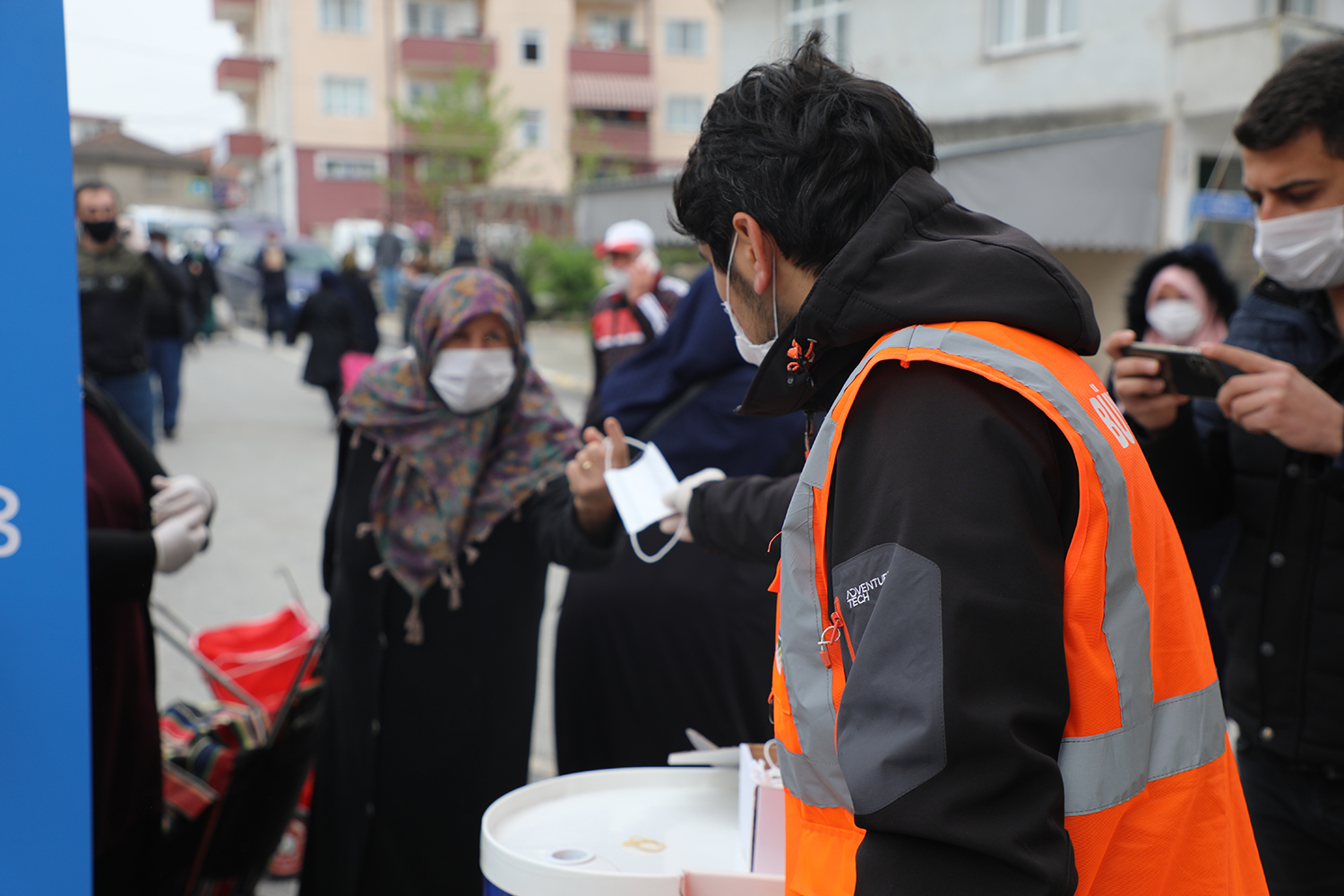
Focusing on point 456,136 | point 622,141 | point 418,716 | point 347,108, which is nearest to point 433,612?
point 418,716

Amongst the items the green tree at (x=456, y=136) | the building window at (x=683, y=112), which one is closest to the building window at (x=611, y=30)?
the building window at (x=683, y=112)

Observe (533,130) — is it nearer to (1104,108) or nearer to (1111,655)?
(1104,108)

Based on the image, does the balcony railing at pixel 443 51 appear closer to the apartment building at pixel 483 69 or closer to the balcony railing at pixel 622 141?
the apartment building at pixel 483 69

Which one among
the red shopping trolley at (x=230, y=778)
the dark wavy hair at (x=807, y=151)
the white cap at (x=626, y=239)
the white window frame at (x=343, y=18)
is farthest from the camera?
the white window frame at (x=343, y=18)

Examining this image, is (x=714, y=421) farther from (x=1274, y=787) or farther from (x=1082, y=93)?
(x=1082, y=93)

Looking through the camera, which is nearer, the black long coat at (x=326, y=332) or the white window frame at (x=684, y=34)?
the black long coat at (x=326, y=332)

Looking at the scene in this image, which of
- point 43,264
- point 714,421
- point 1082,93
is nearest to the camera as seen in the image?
point 43,264

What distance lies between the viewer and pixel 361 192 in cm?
3600

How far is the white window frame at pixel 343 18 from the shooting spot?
1409 inches

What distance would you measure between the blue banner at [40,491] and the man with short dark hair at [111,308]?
5.86 m

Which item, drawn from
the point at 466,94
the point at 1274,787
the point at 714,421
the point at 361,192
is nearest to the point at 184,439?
the point at 714,421

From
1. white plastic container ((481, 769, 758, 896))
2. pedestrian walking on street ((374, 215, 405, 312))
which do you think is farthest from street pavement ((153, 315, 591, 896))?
pedestrian walking on street ((374, 215, 405, 312))

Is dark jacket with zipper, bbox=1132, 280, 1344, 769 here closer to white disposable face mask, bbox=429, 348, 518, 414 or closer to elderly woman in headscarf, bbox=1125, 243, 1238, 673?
white disposable face mask, bbox=429, 348, 518, 414

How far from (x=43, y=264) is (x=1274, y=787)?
235cm
